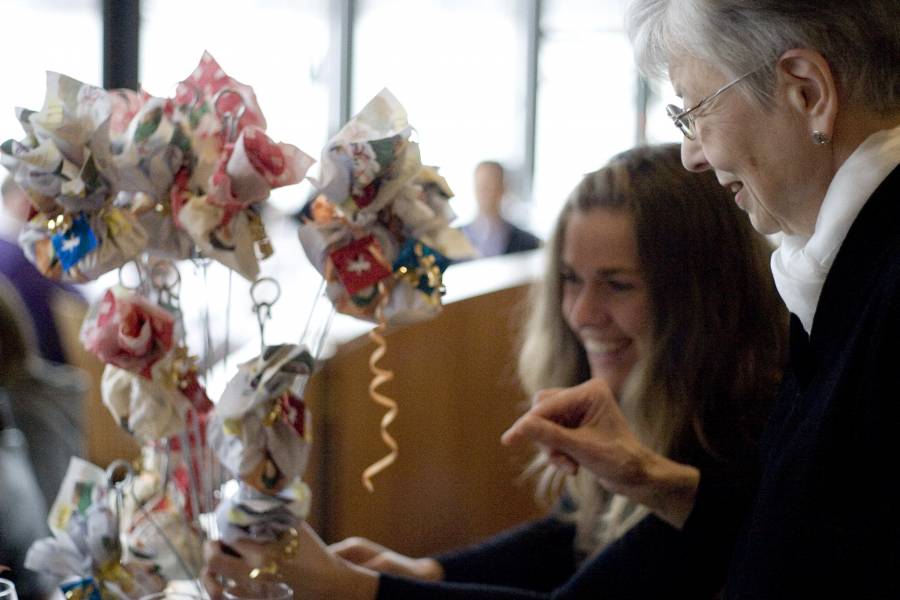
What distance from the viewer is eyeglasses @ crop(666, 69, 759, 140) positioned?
1076 mm

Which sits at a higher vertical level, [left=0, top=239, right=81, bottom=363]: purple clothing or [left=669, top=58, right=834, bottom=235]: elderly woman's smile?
[left=669, top=58, right=834, bottom=235]: elderly woman's smile

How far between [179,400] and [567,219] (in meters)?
0.75

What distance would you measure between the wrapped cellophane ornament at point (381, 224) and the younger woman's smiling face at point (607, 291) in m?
0.50

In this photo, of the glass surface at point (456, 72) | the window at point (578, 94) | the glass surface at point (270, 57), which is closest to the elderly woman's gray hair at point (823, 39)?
the glass surface at point (270, 57)

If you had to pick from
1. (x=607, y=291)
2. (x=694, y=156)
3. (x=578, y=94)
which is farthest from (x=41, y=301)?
(x=578, y=94)

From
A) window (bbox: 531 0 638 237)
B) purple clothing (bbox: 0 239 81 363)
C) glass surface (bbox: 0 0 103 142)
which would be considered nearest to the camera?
purple clothing (bbox: 0 239 81 363)

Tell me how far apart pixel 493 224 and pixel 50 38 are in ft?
7.95

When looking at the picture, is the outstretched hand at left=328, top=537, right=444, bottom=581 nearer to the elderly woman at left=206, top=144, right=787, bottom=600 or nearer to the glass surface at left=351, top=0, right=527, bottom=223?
the elderly woman at left=206, top=144, right=787, bottom=600

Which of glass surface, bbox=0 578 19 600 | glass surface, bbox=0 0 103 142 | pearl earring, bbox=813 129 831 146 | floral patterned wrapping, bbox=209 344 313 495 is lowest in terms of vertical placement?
glass surface, bbox=0 578 19 600

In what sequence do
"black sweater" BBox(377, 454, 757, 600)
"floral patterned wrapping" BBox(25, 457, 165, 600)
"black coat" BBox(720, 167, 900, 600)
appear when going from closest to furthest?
"black coat" BBox(720, 167, 900, 600) → "floral patterned wrapping" BBox(25, 457, 165, 600) → "black sweater" BBox(377, 454, 757, 600)

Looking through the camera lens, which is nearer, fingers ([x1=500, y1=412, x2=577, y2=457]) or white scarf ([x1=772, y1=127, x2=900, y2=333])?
white scarf ([x1=772, y1=127, x2=900, y2=333])

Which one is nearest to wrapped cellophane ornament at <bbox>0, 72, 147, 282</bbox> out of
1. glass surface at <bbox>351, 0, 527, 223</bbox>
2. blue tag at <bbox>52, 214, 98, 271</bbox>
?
blue tag at <bbox>52, 214, 98, 271</bbox>

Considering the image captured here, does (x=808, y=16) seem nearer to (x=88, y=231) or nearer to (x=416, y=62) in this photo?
(x=88, y=231)

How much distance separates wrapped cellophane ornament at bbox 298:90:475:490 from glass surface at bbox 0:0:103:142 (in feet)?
13.6
